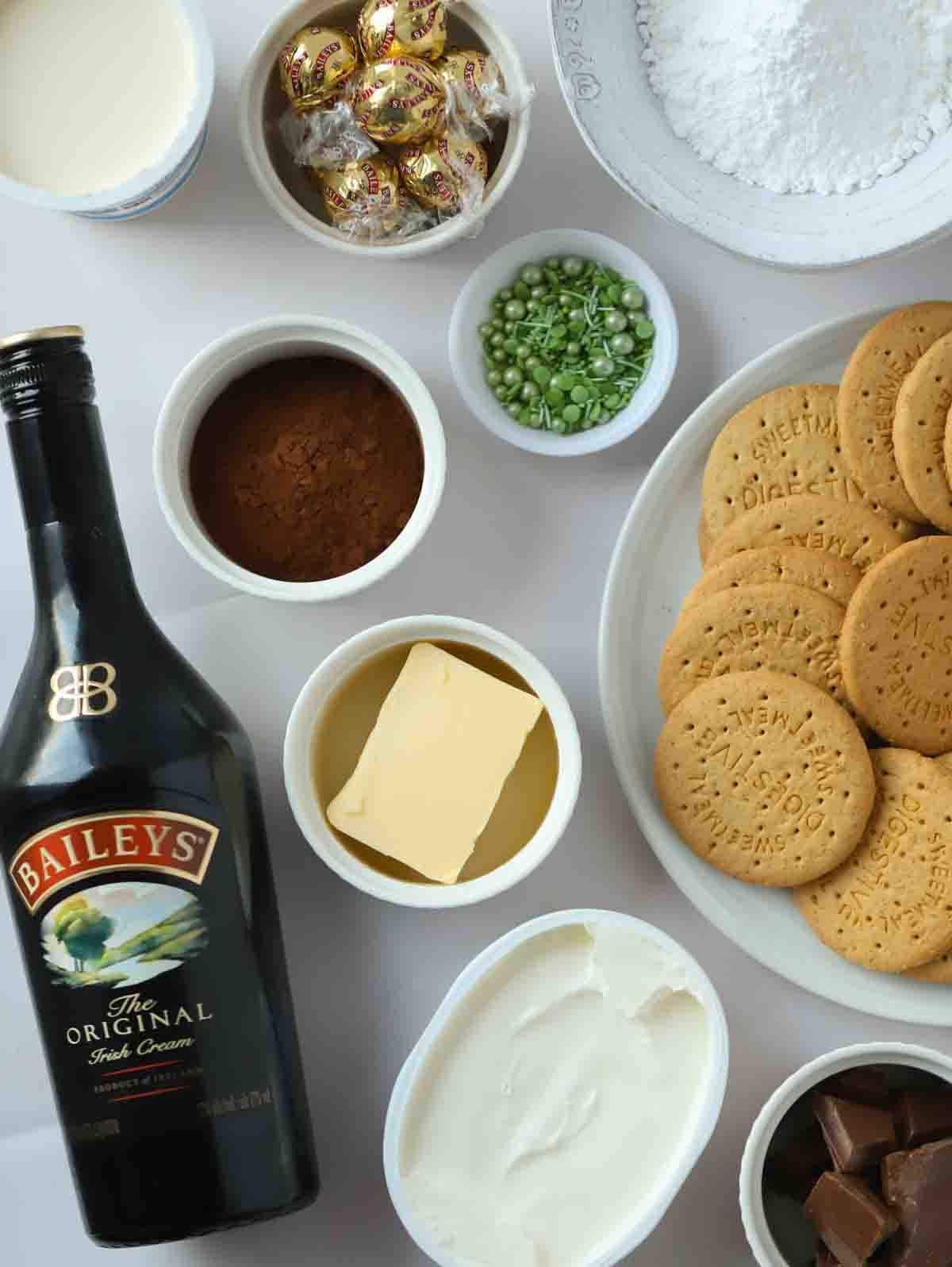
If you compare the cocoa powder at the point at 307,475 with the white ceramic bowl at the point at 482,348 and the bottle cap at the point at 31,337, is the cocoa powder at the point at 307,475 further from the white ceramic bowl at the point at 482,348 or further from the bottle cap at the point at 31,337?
the bottle cap at the point at 31,337

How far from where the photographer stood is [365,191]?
1.06 m

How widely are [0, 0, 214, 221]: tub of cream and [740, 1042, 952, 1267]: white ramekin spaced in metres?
0.86

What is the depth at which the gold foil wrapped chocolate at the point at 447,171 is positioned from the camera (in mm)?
1050

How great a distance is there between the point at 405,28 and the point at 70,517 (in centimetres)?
46

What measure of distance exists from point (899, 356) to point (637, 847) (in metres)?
0.47

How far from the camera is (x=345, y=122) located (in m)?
1.05

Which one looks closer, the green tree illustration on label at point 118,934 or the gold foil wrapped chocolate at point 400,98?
the green tree illustration on label at point 118,934

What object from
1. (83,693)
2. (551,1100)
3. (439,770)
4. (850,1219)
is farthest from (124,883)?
(850,1219)

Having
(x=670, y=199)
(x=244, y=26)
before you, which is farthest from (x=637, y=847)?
(x=244, y=26)

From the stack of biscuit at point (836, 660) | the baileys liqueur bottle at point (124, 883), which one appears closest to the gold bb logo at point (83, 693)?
the baileys liqueur bottle at point (124, 883)

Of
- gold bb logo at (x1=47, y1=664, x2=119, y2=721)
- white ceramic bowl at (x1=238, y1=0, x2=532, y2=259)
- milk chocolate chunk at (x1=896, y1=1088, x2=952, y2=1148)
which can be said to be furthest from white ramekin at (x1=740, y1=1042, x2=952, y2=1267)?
white ceramic bowl at (x1=238, y1=0, x2=532, y2=259)

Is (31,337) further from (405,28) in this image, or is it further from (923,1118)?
(923,1118)

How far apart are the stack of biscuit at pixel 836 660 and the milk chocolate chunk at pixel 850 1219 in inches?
6.8

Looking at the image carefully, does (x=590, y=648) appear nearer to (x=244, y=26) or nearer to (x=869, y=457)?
(x=869, y=457)
